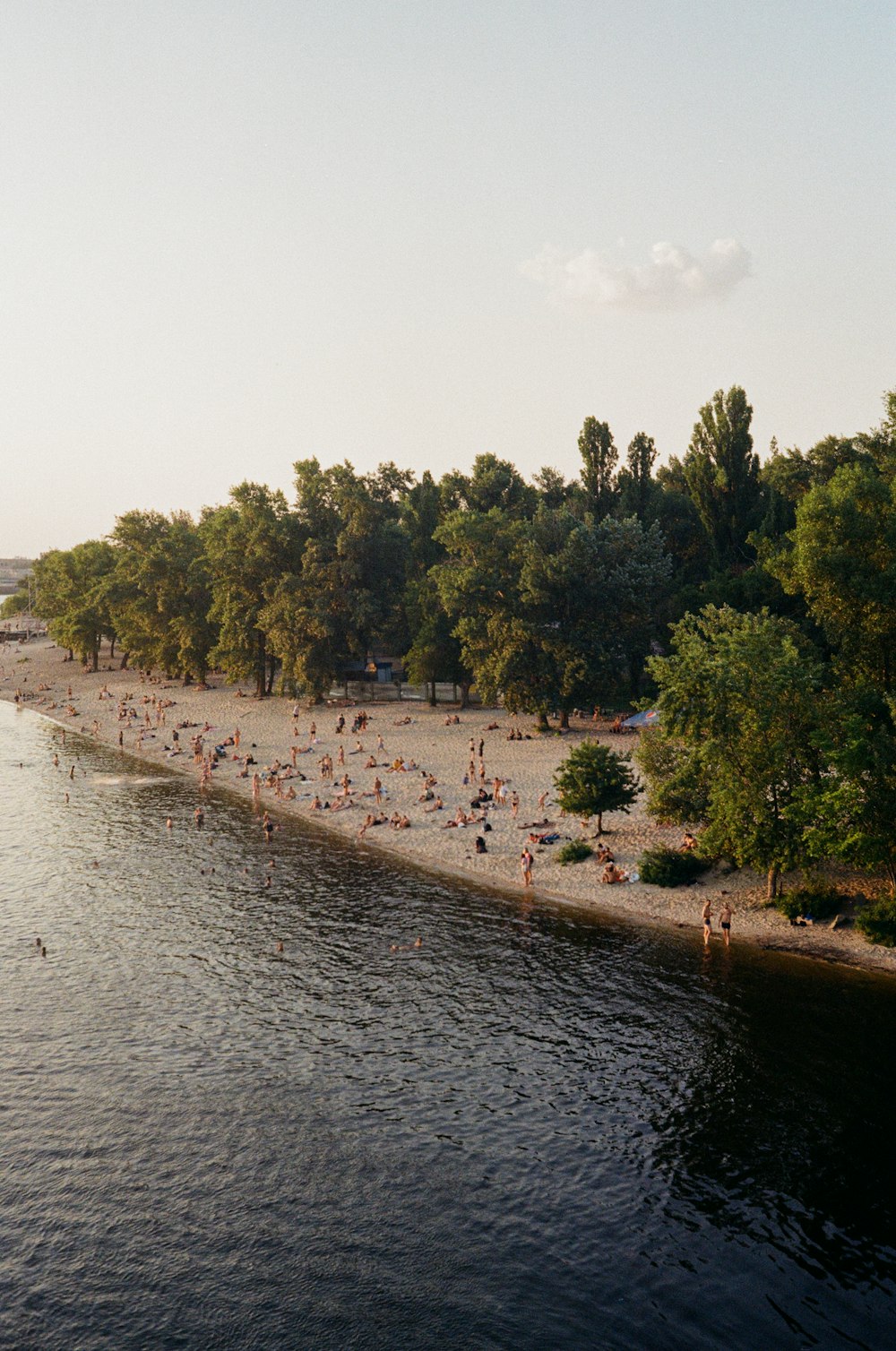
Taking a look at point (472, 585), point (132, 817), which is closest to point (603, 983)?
point (132, 817)

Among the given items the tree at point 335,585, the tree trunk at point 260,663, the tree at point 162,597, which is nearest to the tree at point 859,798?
the tree at point 335,585

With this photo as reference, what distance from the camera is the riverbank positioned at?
40.2 meters

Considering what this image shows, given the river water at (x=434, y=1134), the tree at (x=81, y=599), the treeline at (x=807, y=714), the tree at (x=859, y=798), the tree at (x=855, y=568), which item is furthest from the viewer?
the tree at (x=81, y=599)

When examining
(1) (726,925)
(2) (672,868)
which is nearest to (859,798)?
(1) (726,925)

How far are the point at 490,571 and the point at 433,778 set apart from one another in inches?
846

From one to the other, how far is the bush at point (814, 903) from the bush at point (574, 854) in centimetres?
1048

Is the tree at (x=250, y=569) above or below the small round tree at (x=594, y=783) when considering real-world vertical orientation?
above

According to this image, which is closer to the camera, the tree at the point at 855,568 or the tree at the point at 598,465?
the tree at the point at 855,568

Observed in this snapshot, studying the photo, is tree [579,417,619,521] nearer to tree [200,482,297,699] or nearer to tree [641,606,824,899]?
tree [200,482,297,699]

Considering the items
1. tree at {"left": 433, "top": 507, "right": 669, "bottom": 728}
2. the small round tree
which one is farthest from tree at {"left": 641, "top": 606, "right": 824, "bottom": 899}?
tree at {"left": 433, "top": 507, "right": 669, "bottom": 728}

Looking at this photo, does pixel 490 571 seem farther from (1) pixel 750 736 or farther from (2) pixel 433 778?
(1) pixel 750 736

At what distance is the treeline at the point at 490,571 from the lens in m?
72.1

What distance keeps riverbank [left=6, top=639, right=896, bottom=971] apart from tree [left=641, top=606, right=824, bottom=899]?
3.27 meters

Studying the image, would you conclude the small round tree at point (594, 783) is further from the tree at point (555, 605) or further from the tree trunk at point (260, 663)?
the tree trunk at point (260, 663)
